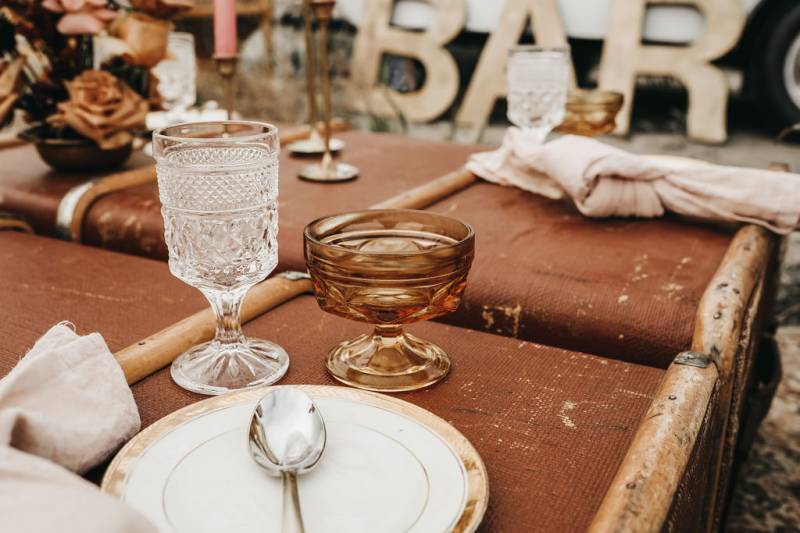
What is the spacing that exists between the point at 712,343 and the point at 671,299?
14 cm

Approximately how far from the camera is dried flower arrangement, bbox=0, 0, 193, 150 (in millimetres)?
1376

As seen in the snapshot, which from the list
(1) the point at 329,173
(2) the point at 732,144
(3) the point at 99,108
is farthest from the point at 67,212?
(2) the point at 732,144

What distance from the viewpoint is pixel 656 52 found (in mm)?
3166

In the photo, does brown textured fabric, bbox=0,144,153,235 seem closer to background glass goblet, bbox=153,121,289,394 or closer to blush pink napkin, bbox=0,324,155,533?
background glass goblet, bbox=153,121,289,394

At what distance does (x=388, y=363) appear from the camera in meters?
0.72

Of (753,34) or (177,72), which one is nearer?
(177,72)

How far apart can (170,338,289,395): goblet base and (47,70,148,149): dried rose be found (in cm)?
79

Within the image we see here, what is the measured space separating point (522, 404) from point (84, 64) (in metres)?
1.18

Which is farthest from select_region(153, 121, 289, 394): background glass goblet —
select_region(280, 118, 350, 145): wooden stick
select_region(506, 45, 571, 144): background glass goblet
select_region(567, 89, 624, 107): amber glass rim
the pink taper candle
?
select_region(280, 118, 350, 145): wooden stick

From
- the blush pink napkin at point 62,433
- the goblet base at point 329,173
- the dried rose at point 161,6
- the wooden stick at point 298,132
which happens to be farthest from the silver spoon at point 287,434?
the wooden stick at point 298,132

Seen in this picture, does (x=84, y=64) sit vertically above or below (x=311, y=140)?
above

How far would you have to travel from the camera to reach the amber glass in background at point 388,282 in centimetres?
66

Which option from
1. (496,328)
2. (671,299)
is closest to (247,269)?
(496,328)

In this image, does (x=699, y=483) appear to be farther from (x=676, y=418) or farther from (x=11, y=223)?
(x=11, y=223)
